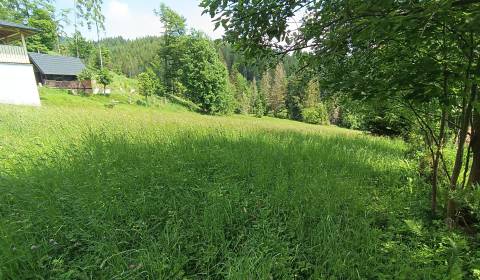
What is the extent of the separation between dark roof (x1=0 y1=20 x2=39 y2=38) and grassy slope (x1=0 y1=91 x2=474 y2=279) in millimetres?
16111

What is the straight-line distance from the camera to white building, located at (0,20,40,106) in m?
16.1

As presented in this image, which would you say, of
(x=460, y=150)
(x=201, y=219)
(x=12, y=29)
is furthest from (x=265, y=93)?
(x=201, y=219)

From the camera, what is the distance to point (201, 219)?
2.81 metres

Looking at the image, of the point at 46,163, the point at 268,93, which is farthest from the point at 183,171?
the point at 268,93

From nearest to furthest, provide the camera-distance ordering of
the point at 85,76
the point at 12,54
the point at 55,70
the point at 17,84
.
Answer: the point at 12,54 < the point at 17,84 < the point at 85,76 < the point at 55,70

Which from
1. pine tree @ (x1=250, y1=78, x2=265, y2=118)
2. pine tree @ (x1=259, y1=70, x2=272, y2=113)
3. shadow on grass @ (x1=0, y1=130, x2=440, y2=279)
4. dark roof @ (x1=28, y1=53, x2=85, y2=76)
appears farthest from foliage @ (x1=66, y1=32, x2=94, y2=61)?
shadow on grass @ (x1=0, y1=130, x2=440, y2=279)

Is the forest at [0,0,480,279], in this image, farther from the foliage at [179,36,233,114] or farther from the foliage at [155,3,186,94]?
the foliage at [155,3,186,94]

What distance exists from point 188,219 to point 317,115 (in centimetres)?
5792

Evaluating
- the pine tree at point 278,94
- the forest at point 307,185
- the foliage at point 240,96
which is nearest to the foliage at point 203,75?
the foliage at point 240,96

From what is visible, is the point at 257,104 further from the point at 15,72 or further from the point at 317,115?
the point at 15,72

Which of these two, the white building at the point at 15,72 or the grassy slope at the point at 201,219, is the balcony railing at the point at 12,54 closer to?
the white building at the point at 15,72

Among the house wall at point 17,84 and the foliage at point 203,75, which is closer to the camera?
the house wall at point 17,84

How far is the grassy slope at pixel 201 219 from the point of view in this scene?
218 cm

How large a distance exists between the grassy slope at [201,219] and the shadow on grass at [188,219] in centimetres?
1
